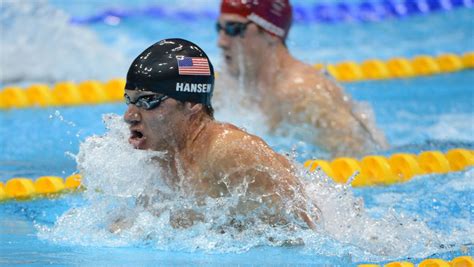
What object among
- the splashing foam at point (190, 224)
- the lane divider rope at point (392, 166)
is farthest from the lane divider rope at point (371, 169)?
the splashing foam at point (190, 224)

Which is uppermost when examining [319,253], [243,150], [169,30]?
[243,150]

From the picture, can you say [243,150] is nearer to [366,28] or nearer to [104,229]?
[104,229]

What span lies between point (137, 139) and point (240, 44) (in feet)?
5.95

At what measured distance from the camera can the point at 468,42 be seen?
8.30 metres

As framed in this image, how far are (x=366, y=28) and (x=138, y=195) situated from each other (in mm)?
5787

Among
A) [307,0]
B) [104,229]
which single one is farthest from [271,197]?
[307,0]

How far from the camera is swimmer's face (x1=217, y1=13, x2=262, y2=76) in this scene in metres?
5.07

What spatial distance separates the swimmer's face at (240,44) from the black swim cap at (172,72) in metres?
1.66

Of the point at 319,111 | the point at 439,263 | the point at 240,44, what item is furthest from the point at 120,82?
the point at 439,263

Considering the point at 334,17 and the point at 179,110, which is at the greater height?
the point at 179,110

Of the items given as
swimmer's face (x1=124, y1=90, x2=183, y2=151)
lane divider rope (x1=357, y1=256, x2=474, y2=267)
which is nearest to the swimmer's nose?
swimmer's face (x1=124, y1=90, x2=183, y2=151)

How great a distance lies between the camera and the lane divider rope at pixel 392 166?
4637mm

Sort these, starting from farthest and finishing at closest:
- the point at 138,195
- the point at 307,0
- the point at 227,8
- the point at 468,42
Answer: the point at 307,0
the point at 468,42
the point at 227,8
the point at 138,195

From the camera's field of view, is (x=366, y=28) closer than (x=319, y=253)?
No
